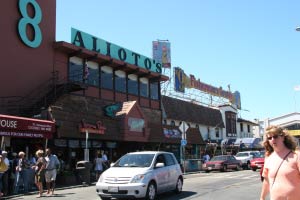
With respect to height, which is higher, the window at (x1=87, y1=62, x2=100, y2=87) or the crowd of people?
the window at (x1=87, y1=62, x2=100, y2=87)

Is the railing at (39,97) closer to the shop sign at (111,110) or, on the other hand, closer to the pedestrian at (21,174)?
the shop sign at (111,110)

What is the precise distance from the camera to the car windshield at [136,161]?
1460 cm

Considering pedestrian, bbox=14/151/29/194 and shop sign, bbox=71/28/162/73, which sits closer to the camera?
pedestrian, bbox=14/151/29/194

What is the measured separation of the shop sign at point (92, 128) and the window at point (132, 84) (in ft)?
27.8

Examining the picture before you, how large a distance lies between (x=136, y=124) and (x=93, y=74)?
15.0 feet

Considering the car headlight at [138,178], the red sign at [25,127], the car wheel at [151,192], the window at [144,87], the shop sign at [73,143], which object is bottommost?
the car wheel at [151,192]

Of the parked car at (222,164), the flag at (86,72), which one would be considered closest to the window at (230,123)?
the parked car at (222,164)

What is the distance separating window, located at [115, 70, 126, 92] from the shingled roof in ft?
27.3

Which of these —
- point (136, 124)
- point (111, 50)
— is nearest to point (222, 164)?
point (136, 124)

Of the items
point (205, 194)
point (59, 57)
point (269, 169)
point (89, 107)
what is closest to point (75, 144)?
point (89, 107)

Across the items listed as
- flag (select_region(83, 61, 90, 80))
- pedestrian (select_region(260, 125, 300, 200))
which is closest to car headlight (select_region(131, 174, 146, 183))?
pedestrian (select_region(260, 125, 300, 200))

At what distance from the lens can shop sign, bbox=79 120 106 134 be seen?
25.3 m

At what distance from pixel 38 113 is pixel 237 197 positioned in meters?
13.6

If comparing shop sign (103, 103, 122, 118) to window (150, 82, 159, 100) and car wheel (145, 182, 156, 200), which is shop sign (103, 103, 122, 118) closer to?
window (150, 82, 159, 100)
